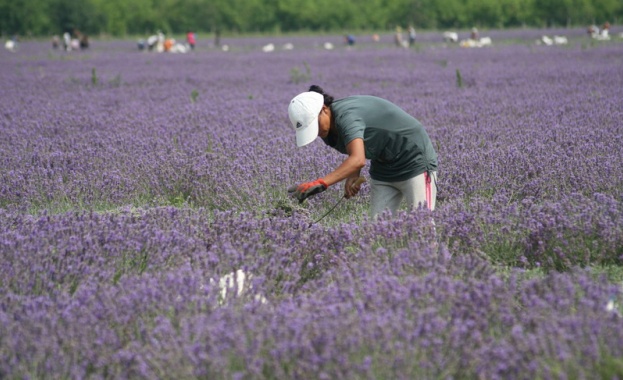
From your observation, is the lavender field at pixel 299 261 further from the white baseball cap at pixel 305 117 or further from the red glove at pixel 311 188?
the white baseball cap at pixel 305 117

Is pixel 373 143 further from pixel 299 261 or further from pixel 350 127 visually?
pixel 299 261

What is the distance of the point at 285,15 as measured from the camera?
6200cm

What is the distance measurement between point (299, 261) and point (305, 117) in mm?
653

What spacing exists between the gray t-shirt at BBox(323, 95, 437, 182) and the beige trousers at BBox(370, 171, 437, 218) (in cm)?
5

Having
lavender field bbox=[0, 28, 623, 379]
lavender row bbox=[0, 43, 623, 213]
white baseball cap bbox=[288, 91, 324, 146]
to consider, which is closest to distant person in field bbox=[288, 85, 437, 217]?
white baseball cap bbox=[288, 91, 324, 146]

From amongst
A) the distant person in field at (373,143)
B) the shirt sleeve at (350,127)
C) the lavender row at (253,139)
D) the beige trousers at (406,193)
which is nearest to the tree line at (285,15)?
the lavender row at (253,139)

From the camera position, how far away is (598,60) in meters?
17.3

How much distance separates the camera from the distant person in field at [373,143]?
343 centimetres

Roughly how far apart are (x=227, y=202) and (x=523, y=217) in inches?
77.1

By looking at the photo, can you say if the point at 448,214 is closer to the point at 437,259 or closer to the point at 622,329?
the point at 437,259

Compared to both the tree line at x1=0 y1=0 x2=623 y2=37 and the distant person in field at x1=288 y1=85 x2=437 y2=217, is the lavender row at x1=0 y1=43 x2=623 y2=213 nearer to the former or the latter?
the distant person in field at x1=288 y1=85 x2=437 y2=217

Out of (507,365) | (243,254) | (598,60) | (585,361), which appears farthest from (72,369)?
(598,60)

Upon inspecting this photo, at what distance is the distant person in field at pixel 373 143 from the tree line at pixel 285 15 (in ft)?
160

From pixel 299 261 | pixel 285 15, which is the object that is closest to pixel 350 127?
pixel 299 261
